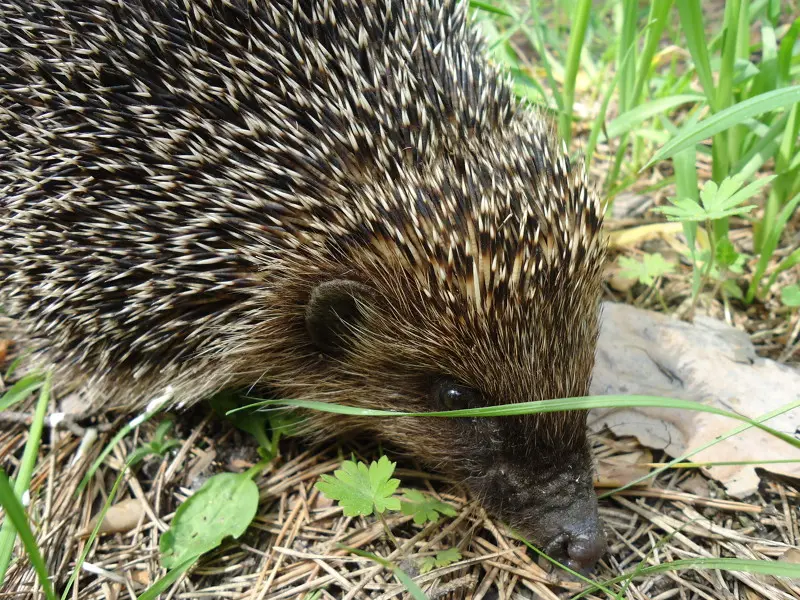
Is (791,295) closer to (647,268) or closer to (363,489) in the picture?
(647,268)

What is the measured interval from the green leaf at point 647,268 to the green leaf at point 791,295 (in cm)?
60

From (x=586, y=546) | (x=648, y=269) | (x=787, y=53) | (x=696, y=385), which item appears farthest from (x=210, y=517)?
(x=787, y=53)

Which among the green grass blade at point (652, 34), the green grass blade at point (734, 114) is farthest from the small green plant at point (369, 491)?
the green grass blade at point (652, 34)

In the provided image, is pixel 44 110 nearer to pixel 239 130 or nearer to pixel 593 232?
pixel 239 130

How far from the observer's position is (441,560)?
111 inches

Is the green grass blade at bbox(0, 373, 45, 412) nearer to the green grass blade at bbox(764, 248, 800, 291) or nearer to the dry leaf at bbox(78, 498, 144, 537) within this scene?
the dry leaf at bbox(78, 498, 144, 537)

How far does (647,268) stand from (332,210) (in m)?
1.99

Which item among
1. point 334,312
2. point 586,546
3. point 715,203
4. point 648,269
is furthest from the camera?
point 648,269

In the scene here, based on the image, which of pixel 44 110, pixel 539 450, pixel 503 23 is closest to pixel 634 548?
pixel 539 450

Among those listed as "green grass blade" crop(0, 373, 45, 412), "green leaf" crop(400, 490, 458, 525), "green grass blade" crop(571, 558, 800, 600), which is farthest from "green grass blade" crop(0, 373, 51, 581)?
"green grass blade" crop(571, 558, 800, 600)

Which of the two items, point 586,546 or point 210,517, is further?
point 210,517

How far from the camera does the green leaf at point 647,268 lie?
151 inches

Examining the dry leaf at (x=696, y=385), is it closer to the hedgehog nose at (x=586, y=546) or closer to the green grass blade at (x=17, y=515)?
the hedgehog nose at (x=586, y=546)

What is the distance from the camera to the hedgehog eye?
296cm
